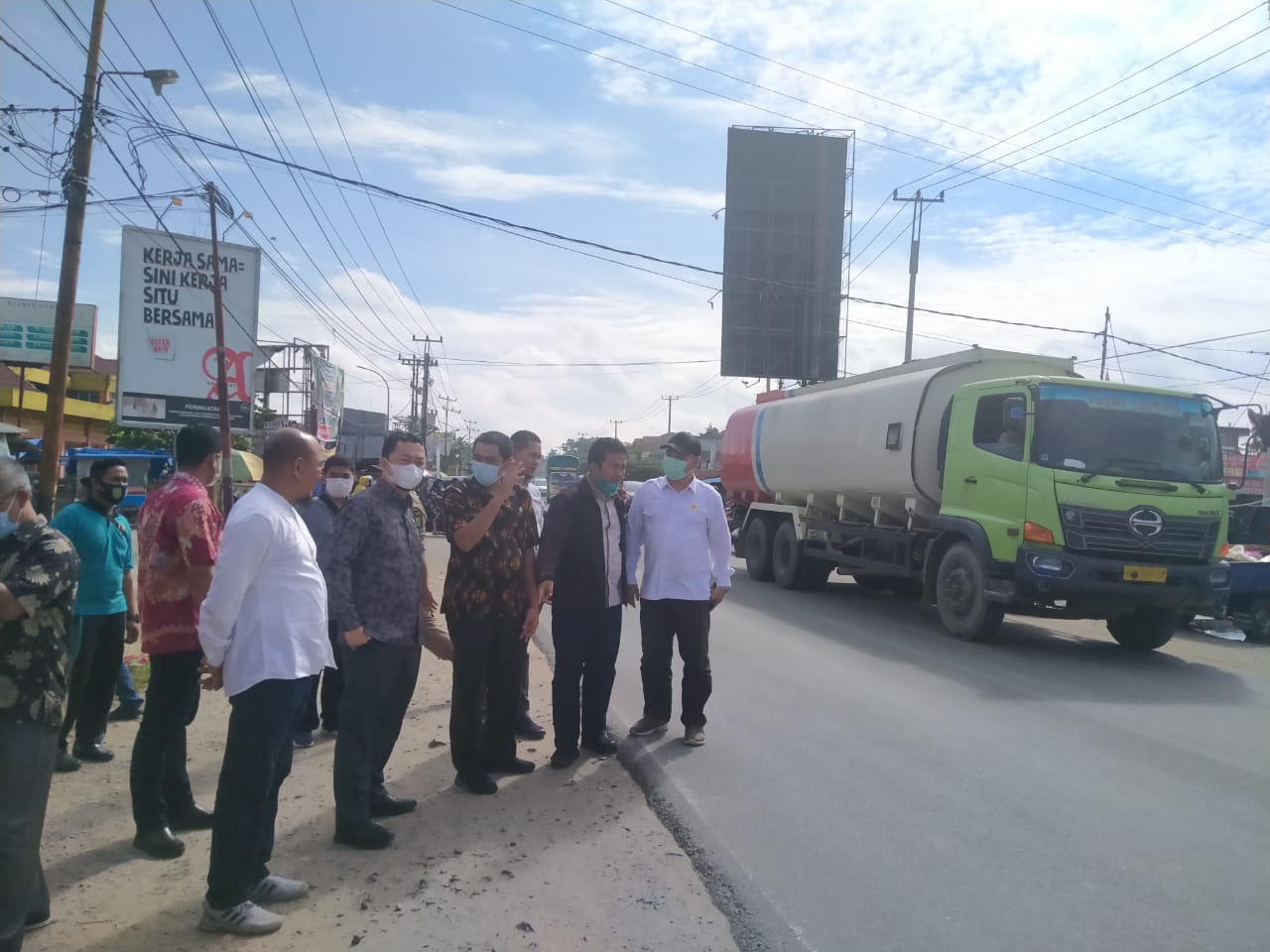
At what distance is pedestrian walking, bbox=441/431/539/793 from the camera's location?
499cm

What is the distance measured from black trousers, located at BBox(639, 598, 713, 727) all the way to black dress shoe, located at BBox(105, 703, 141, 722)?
3426mm

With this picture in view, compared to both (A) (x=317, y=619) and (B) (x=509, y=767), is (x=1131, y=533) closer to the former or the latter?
(B) (x=509, y=767)

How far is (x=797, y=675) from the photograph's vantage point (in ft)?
27.8

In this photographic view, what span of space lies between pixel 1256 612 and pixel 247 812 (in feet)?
39.6

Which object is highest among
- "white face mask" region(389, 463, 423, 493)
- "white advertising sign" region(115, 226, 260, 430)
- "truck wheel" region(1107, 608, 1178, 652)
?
"white advertising sign" region(115, 226, 260, 430)

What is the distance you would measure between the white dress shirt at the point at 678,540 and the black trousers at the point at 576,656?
0.43 metres

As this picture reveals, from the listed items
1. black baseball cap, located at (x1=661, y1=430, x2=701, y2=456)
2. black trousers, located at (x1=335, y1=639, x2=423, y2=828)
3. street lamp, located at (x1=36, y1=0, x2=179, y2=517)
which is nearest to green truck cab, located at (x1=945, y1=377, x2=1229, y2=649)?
black baseball cap, located at (x1=661, y1=430, x2=701, y2=456)

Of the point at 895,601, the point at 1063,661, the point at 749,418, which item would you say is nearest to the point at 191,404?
the point at 749,418

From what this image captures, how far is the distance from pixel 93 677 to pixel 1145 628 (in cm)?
987

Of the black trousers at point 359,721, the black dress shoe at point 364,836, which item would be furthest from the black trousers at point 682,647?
the black dress shoe at point 364,836

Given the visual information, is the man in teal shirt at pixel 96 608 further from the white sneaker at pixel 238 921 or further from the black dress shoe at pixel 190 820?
the white sneaker at pixel 238 921

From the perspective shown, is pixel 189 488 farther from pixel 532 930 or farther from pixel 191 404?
pixel 191 404

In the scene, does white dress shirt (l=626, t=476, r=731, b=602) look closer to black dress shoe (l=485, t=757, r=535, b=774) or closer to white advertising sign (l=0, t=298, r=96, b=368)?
black dress shoe (l=485, t=757, r=535, b=774)

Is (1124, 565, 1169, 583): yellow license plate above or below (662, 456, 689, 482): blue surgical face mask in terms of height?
below
